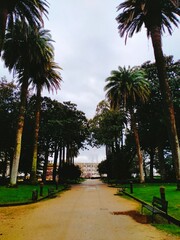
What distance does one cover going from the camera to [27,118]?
144 feet

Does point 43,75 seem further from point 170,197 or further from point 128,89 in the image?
point 170,197

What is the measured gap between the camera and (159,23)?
23.0 metres

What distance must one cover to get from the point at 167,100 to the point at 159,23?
21.9 feet

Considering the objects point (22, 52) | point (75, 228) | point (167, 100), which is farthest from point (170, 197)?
point (22, 52)

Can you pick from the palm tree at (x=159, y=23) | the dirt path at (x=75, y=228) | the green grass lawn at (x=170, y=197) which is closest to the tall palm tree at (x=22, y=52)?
the palm tree at (x=159, y=23)

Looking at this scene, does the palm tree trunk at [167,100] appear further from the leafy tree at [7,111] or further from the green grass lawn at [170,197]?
Answer: the leafy tree at [7,111]

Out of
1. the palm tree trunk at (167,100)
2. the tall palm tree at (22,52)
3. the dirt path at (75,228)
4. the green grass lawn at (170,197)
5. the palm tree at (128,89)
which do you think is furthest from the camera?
the palm tree at (128,89)

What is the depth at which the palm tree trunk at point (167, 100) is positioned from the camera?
2130 centimetres

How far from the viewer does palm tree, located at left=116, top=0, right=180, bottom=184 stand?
856 inches

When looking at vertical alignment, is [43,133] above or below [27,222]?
above

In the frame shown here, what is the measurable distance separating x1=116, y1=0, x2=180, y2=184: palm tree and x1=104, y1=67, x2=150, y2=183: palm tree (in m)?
14.9

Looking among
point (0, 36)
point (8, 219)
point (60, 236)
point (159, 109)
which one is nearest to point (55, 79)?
point (159, 109)

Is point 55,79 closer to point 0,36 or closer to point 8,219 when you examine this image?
point 0,36

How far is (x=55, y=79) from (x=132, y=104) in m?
12.0
